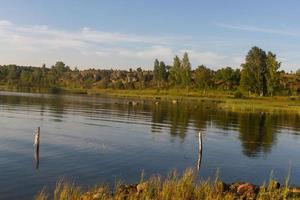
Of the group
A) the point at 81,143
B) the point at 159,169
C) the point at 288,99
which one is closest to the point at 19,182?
the point at 159,169

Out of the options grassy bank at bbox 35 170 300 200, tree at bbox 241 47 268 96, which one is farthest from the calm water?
tree at bbox 241 47 268 96

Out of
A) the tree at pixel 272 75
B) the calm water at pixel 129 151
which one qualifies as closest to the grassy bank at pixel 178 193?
the calm water at pixel 129 151

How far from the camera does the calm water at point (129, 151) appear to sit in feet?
122

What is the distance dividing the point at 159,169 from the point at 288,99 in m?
137

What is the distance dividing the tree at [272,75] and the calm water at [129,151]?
100 meters

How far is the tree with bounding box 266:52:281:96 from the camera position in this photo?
602 ft

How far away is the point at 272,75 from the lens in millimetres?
182625

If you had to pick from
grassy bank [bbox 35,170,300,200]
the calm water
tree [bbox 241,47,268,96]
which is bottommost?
the calm water

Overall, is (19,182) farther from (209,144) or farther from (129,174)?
(209,144)

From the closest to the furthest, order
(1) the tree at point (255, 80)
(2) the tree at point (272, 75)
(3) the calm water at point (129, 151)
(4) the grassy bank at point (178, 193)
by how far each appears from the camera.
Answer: (4) the grassy bank at point (178, 193)
(3) the calm water at point (129, 151)
(2) the tree at point (272, 75)
(1) the tree at point (255, 80)

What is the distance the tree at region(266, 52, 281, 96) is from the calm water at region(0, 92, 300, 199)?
100 metres

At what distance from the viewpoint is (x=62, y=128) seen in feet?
233

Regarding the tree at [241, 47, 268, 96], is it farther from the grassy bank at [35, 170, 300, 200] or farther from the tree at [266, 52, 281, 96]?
the grassy bank at [35, 170, 300, 200]

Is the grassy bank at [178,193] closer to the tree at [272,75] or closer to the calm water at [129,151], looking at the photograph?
the calm water at [129,151]
